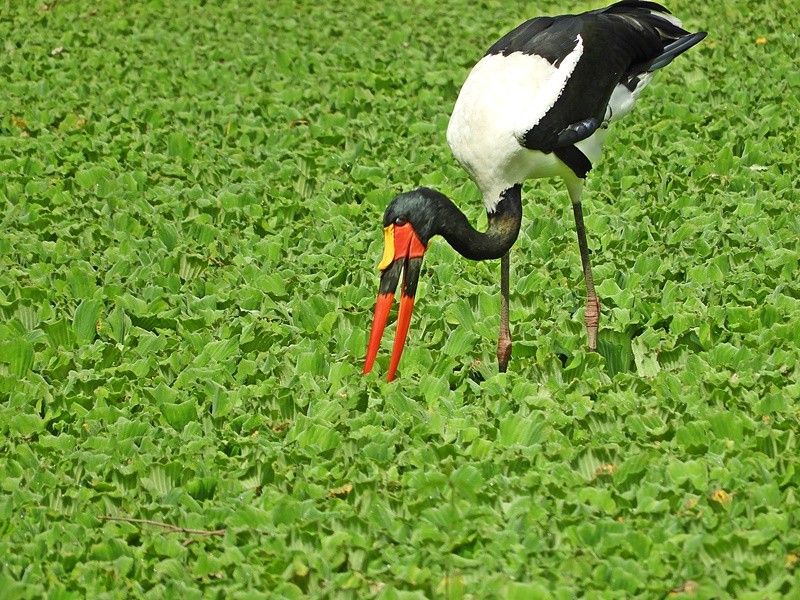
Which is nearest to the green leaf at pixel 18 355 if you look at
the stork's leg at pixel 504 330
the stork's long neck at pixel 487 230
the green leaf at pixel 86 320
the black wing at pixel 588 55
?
the green leaf at pixel 86 320

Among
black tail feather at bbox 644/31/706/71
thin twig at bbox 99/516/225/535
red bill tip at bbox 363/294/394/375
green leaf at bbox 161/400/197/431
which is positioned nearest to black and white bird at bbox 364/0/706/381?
red bill tip at bbox 363/294/394/375

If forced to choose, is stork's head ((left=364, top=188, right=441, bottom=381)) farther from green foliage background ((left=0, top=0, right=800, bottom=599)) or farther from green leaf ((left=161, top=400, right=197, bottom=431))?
green leaf ((left=161, top=400, right=197, bottom=431))

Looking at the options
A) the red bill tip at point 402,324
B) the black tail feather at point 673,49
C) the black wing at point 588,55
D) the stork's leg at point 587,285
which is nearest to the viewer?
the red bill tip at point 402,324

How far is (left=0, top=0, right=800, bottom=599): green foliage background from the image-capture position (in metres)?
3.85

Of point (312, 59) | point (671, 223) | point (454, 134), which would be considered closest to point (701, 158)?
point (671, 223)

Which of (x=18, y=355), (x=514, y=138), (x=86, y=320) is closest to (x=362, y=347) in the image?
(x=514, y=138)

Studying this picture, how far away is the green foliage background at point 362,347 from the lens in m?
3.85

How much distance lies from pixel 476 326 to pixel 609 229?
1.32 m

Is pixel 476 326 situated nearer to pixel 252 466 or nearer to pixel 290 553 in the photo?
pixel 252 466

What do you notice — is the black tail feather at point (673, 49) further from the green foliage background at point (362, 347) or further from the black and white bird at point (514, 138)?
the green foliage background at point (362, 347)

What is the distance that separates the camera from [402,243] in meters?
4.74

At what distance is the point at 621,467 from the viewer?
418 cm

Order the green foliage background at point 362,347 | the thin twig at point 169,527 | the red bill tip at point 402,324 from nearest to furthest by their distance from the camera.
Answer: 1. the green foliage background at point 362,347
2. the thin twig at point 169,527
3. the red bill tip at point 402,324

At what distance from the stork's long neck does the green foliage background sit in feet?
1.58
